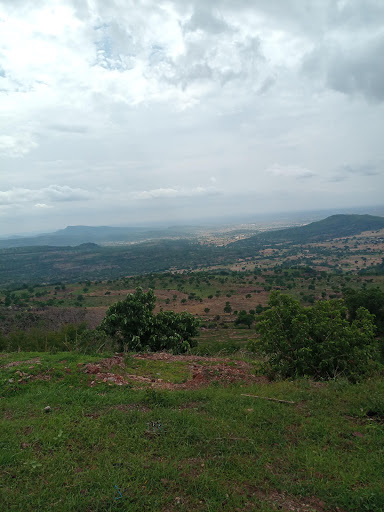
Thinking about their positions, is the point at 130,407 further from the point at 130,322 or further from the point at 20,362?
the point at 130,322

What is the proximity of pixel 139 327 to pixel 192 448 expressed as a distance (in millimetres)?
9068

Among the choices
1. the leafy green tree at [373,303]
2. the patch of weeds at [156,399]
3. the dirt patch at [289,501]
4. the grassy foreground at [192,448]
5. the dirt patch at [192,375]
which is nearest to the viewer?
the dirt patch at [289,501]

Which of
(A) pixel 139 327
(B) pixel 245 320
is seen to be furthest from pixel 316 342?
(B) pixel 245 320

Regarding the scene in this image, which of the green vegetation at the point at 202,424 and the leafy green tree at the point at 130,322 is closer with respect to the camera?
the green vegetation at the point at 202,424

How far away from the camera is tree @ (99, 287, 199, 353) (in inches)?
531

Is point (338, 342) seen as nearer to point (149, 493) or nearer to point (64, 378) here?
point (149, 493)

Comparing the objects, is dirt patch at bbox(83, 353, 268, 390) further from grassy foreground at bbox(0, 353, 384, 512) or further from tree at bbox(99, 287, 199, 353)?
tree at bbox(99, 287, 199, 353)

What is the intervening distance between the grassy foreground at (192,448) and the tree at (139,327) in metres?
5.70

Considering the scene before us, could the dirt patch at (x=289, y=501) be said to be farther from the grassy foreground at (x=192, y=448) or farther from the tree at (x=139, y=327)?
the tree at (x=139, y=327)

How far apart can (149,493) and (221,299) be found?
5402 cm

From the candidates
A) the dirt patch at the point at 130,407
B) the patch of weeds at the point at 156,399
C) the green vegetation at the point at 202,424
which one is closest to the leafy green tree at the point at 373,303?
the green vegetation at the point at 202,424

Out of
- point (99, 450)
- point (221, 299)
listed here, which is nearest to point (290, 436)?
point (99, 450)

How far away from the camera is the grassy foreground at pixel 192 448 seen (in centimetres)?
386

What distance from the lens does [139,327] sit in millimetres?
13562
